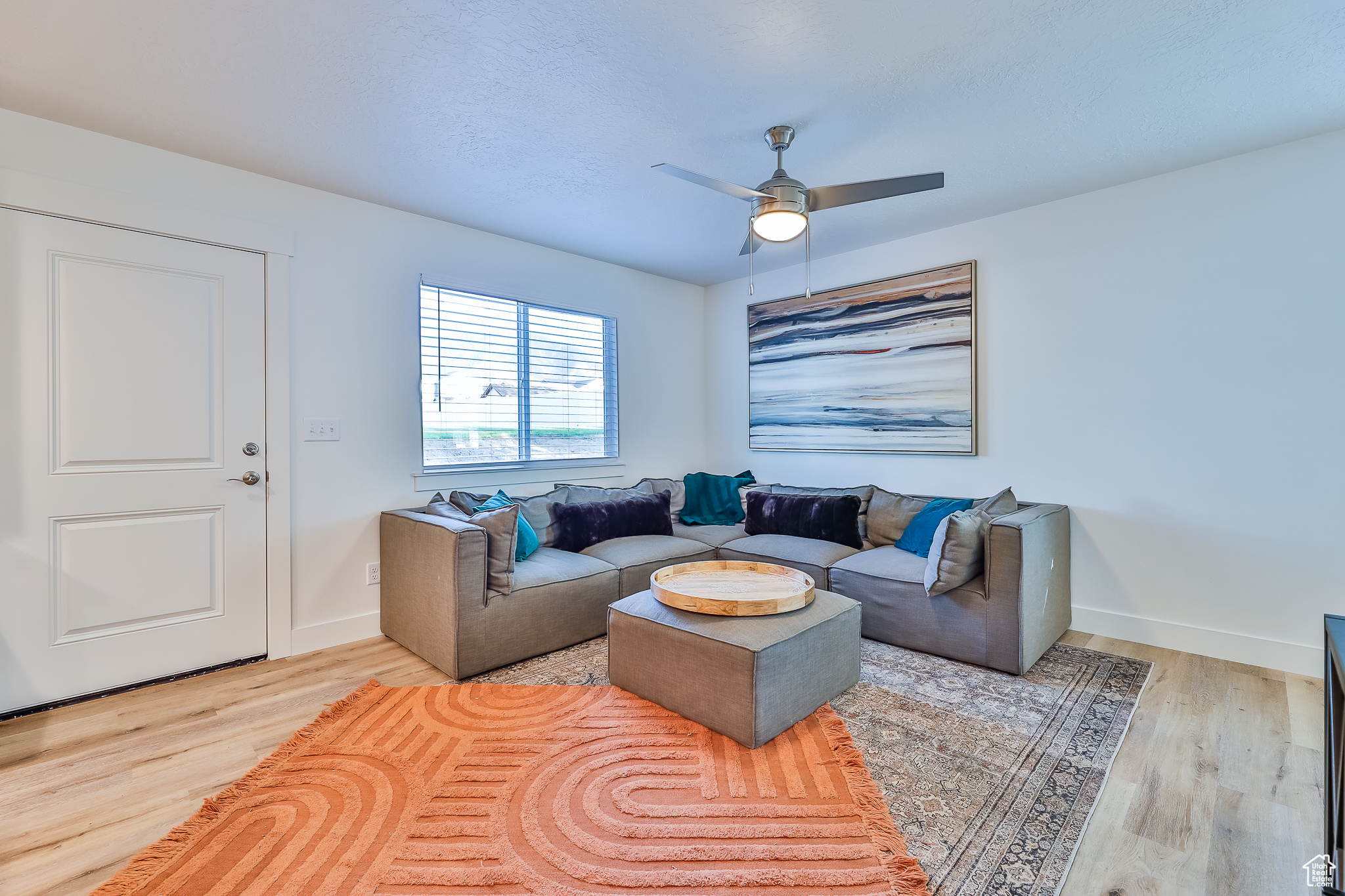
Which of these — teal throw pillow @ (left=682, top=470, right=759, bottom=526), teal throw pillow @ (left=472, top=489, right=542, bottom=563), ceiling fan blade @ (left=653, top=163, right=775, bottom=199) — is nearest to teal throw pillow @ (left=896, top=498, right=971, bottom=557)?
teal throw pillow @ (left=682, top=470, right=759, bottom=526)

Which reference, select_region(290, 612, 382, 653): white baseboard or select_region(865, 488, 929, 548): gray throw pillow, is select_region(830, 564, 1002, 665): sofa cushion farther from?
select_region(290, 612, 382, 653): white baseboard

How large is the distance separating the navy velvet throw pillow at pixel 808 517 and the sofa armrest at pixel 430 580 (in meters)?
1.91

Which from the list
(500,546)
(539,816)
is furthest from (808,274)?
(539,816)

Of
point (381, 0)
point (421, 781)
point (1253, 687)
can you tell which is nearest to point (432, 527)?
point (421, 781)

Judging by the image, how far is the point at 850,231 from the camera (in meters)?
3.63

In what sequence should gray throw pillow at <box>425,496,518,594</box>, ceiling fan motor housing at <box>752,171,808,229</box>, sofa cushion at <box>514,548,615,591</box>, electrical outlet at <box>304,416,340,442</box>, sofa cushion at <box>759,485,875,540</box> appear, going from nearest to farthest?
ceiling fan motor housing at <box>752,171,808,229</box>, gray throw pillow at <box>425,496,518,594</box>, sofa cushion at <box>514,548,615,591</box>, electrical outlet at <box>304,416,340,442</box>, sofa cushion at <box>759,485,875,540</box>

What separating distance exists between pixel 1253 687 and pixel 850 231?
116 inches

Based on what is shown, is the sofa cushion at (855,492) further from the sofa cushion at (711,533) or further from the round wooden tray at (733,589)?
the round wooden tray at (733,589)

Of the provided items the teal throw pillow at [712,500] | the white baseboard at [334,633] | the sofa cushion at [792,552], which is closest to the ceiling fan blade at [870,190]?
the sofa cushion at [792,552]

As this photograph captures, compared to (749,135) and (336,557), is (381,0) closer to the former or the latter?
(749,135)

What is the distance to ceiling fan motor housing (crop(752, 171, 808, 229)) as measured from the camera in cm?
225

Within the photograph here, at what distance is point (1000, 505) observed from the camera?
2.96 meters

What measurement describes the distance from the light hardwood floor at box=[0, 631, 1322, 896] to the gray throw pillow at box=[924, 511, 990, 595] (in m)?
0.78

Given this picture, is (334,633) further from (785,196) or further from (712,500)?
(785,196)
